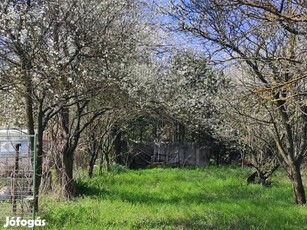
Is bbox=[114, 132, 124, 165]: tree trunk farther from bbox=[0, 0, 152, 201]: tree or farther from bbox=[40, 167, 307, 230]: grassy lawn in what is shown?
bbox=[0, 0, 152, 201]: tree

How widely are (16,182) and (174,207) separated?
11.1 ft

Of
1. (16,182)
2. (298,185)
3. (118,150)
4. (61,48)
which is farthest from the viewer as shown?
(118,150)

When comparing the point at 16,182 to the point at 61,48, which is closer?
the point at 16,182

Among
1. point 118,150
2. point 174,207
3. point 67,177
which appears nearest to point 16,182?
point 67,177

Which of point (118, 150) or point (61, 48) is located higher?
point (61, 48)

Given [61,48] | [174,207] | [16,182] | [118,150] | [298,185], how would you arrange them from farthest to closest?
[118,150] < [298,185] < [174,207] < [61,48] < [16,182]

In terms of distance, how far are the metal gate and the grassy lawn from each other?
1.64ft

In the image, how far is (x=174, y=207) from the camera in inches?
335

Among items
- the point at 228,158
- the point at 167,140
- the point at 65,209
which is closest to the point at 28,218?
the point at 65,209

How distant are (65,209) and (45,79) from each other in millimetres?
2592

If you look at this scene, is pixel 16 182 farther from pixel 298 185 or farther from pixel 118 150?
pixel 118 150

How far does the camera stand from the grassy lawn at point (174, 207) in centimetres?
698

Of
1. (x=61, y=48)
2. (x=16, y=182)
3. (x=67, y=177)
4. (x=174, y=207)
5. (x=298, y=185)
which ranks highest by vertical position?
(x=61, y=48)

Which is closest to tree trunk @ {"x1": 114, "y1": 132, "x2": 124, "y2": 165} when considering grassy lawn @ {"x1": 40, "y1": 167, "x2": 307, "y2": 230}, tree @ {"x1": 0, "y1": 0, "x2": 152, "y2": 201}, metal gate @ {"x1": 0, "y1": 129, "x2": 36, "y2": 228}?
grassy lawn @ {"x1": 40, "y1": 167, "x2": 307, "y2": 230}
